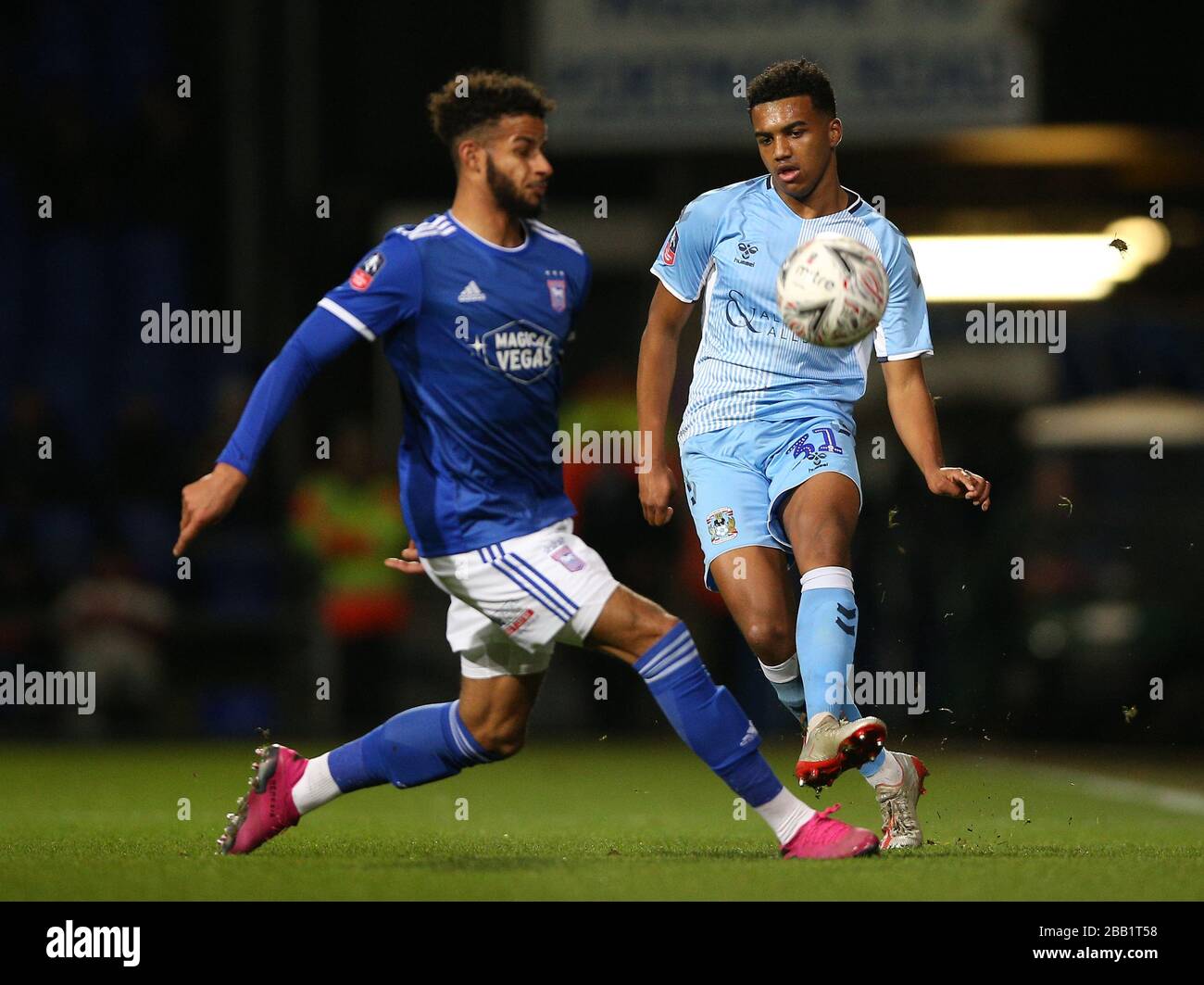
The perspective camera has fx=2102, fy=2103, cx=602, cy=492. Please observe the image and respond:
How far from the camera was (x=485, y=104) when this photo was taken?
5816mm

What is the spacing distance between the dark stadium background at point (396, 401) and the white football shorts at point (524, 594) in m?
4.88

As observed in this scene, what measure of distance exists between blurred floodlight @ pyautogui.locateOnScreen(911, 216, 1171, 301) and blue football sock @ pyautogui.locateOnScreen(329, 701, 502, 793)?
716 centimetres

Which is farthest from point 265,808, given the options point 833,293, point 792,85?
point 792,85

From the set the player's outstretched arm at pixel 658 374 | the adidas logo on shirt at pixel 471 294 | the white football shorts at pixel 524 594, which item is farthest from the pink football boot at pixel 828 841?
the adidas logo on shirt at pixel 471 294

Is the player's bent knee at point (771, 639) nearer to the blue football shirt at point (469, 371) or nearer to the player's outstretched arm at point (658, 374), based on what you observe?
the player's outstretched arm at point (658, 374)

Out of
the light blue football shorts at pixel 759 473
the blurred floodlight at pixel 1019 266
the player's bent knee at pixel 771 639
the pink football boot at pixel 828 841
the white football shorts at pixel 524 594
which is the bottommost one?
the pink football boot at pixel 828 841

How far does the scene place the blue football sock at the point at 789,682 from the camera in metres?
6.22

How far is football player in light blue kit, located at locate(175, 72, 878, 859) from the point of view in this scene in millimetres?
5562

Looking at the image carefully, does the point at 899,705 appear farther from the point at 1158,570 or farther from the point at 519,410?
the point at 519,410

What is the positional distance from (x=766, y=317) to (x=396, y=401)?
8.61 metres

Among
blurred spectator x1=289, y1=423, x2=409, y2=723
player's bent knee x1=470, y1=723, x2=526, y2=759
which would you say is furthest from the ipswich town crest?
blurred spectator x1=289, y1=423, x2=409, y2=723

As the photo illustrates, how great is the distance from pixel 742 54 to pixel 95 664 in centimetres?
524

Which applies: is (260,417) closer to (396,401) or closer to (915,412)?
(915,412)

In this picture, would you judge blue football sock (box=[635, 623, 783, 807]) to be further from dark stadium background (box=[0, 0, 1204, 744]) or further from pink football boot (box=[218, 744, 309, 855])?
dark stadium background (box=[0, 0, 1204, 744])
